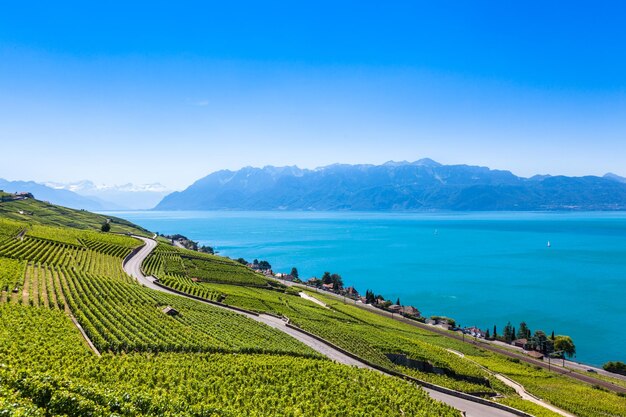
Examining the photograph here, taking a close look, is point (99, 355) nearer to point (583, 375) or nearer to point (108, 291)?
point (108, 291)

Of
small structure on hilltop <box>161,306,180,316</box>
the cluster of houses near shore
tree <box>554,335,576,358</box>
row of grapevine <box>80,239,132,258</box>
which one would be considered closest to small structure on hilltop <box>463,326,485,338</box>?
the cluster of houses near shore

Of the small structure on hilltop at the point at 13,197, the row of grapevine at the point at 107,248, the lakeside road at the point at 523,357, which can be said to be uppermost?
the small structure on hilltop at the point at 13,197

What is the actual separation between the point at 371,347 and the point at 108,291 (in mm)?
30388

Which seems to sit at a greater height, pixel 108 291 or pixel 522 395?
pixel 108 291

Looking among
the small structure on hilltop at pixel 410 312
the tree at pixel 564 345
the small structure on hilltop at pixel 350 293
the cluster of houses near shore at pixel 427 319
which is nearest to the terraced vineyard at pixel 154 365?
the tree at pixel 564 345

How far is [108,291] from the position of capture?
43.8m

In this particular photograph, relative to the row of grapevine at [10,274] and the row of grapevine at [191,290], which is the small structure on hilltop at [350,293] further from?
the row of grapevine at [10,274]

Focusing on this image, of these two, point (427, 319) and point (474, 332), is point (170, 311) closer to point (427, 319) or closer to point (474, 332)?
point (474, 332)

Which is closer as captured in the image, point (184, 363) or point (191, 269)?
point (184, 363)

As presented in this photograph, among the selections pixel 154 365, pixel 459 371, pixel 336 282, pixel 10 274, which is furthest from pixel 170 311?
pixel 336 282

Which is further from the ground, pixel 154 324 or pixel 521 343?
pixel 154 324

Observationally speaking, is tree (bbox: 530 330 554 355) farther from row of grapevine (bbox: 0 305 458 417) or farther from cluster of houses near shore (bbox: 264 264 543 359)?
row of grapevine (bbox: 0 305 458 417)

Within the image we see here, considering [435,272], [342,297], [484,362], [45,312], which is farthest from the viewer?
[435,272]

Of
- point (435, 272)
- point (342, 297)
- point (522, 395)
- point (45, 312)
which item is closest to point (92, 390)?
point (45, 312)
